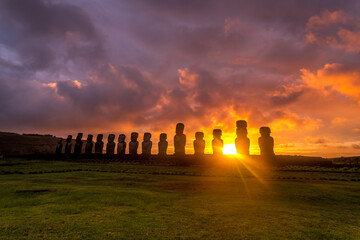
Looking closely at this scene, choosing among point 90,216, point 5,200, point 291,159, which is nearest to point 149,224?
point 90,216

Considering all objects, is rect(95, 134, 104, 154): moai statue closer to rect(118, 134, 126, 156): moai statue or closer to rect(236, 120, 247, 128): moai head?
rect(118, 134, 126, 156): moai statue

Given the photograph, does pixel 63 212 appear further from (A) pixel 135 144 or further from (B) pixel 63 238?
(A) pixel 135 144

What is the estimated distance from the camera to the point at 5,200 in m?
7.30

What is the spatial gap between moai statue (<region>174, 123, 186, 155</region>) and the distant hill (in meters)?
49.0

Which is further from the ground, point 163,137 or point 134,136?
point 134,136

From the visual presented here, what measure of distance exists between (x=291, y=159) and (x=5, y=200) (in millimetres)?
27321

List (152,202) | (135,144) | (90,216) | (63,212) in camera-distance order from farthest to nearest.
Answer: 1. (135,144)
2. (152,202)
3. (63,212)
4. (90,216)

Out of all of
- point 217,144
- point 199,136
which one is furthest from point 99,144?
point 217,144

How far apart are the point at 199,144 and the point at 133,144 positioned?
12013 millimetres

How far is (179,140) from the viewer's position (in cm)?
3300

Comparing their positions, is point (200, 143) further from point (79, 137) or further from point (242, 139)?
point (79, 137)

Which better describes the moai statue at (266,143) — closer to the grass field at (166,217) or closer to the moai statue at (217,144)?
the moai statue at (217,144)

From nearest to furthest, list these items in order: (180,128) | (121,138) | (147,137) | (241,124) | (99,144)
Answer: (241,124) → (180,128) → (147,137) → (121,138) → (99,144)

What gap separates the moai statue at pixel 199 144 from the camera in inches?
1259
